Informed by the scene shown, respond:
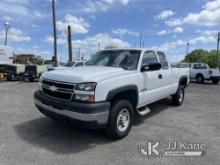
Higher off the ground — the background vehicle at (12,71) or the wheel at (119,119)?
the background vehicle at (12,71)

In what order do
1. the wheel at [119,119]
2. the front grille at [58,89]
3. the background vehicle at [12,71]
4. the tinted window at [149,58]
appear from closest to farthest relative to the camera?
the front grille at [58,89] < the wheel at [119,119] < the tinted window at [149,58] < the background vehicle at [12,71]

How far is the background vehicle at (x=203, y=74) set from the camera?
62.6 ft

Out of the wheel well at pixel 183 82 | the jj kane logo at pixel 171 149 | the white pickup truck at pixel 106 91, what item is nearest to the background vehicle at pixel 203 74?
the wheel well at pixel 183 82

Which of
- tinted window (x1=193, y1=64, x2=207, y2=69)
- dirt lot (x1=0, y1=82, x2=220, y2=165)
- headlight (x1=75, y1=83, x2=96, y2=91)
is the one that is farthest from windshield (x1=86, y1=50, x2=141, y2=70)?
tinted window (x1=193, y1=64, x2=207, y2=69)

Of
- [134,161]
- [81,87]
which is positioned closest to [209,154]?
Answer: [134,161]

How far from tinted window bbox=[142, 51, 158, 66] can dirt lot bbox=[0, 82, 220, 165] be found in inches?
63.0

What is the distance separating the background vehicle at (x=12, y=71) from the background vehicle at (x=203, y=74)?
49.7 feet

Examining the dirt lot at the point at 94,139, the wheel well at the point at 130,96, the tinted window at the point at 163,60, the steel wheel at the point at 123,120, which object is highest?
the tinted window at the point at 163,60

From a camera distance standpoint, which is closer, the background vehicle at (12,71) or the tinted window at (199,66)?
the background vehicle at (12,71)

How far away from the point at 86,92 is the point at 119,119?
1.09m

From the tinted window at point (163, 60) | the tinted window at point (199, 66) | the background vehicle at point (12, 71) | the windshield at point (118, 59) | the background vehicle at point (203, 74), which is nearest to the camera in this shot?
the windshield at point (118, 59)

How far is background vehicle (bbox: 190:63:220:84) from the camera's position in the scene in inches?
752

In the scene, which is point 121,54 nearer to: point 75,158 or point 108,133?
point 108,133

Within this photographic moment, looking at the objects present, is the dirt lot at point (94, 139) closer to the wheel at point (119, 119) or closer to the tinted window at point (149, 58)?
the wheel at point (119, 119)
